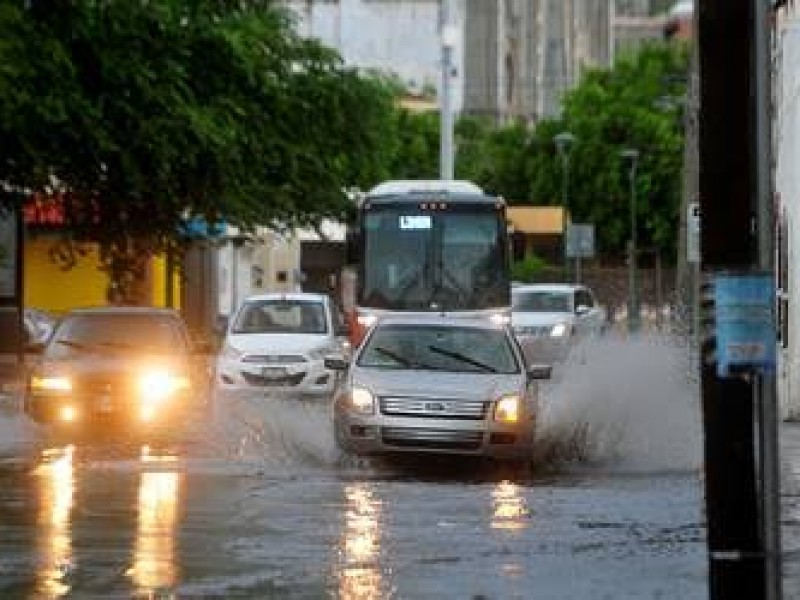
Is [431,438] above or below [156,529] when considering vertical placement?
above

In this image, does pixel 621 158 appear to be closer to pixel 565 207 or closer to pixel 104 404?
pixel 565 207

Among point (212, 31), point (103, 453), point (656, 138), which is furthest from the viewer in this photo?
point (656, 138)

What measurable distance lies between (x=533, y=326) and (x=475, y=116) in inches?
2877

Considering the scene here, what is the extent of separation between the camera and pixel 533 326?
45.3 metres

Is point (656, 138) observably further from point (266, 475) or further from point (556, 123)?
point (266, 475)

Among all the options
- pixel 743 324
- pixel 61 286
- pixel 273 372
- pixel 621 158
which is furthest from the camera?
pixel 621 158

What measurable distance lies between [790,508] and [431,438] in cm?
407

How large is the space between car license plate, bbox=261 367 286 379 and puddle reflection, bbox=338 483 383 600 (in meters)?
12.1

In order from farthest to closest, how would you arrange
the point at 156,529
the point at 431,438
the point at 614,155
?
1. the point at 614,155
2. the point at 431,438
3. the point at 156,529

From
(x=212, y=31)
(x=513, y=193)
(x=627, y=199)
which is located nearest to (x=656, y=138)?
(x=627, y=199)

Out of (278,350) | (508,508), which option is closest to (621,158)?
(278,350)

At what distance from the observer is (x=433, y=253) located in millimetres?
A: 34656

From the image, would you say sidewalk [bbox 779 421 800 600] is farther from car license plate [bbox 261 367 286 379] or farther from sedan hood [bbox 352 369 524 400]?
car license plate [bbox 261 367 286 379]

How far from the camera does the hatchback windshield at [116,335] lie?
2541cm
